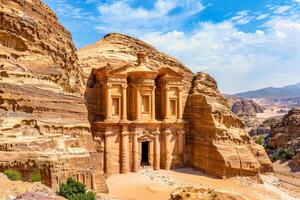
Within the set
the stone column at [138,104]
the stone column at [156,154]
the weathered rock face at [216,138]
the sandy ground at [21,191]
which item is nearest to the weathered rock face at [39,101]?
the sandy ground at [21,191]

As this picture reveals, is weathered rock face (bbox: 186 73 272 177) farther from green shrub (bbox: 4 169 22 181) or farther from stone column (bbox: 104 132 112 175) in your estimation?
green shrub (bbox: 4 169 22 181)

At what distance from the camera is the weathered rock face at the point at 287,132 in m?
63.8

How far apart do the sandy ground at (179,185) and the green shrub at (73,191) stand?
6.94m

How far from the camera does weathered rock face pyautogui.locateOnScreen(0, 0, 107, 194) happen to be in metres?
22.4

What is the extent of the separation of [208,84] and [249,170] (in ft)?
31.4

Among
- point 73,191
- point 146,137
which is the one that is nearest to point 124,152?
point 146,137

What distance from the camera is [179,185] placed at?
3212cm

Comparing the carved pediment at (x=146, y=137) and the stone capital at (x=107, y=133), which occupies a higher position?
the stone capital at (x=107, y=133)

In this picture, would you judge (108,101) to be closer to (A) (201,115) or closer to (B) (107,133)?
(B) (107,133)

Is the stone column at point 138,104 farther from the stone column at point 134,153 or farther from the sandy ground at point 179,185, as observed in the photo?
the sandy ground at point 179,185

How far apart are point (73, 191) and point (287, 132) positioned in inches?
2040

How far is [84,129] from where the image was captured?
28.1m

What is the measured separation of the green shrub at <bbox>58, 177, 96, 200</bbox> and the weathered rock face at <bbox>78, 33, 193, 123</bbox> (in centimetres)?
1309

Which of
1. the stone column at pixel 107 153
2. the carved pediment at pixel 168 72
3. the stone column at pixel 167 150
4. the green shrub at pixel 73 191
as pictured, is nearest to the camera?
the green shrub at pixel 73 191
